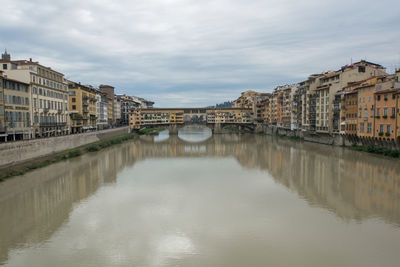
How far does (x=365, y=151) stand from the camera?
29.9 m

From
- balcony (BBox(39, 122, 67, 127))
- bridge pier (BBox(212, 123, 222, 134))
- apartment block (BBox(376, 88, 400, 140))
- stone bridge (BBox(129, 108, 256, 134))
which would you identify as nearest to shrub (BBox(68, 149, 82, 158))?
balcony (BBox(39, 122, 67, 127))

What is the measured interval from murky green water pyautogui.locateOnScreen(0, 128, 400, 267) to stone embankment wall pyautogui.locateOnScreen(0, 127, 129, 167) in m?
2.04

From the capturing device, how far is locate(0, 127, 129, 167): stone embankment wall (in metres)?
20.0

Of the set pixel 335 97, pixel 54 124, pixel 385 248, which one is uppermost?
pixel 335 97

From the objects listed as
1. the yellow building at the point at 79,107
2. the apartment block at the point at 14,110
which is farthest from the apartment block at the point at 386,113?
the yellow building at the point at 79,107

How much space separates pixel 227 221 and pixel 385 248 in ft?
18.6

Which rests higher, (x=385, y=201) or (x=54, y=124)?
(x=54, y=124)

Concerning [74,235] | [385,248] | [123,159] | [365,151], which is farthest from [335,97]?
[74,235]

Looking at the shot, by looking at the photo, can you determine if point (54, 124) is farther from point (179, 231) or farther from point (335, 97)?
point (335, 97)

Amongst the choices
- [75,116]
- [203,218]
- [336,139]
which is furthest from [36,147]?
[336,139]

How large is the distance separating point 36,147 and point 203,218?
1867 centimetres

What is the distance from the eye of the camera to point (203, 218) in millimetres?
12414

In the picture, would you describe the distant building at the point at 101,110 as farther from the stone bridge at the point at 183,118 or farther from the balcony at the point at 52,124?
the balcony at the point at 52,124

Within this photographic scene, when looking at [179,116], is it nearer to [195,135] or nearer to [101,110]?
[195,135]
